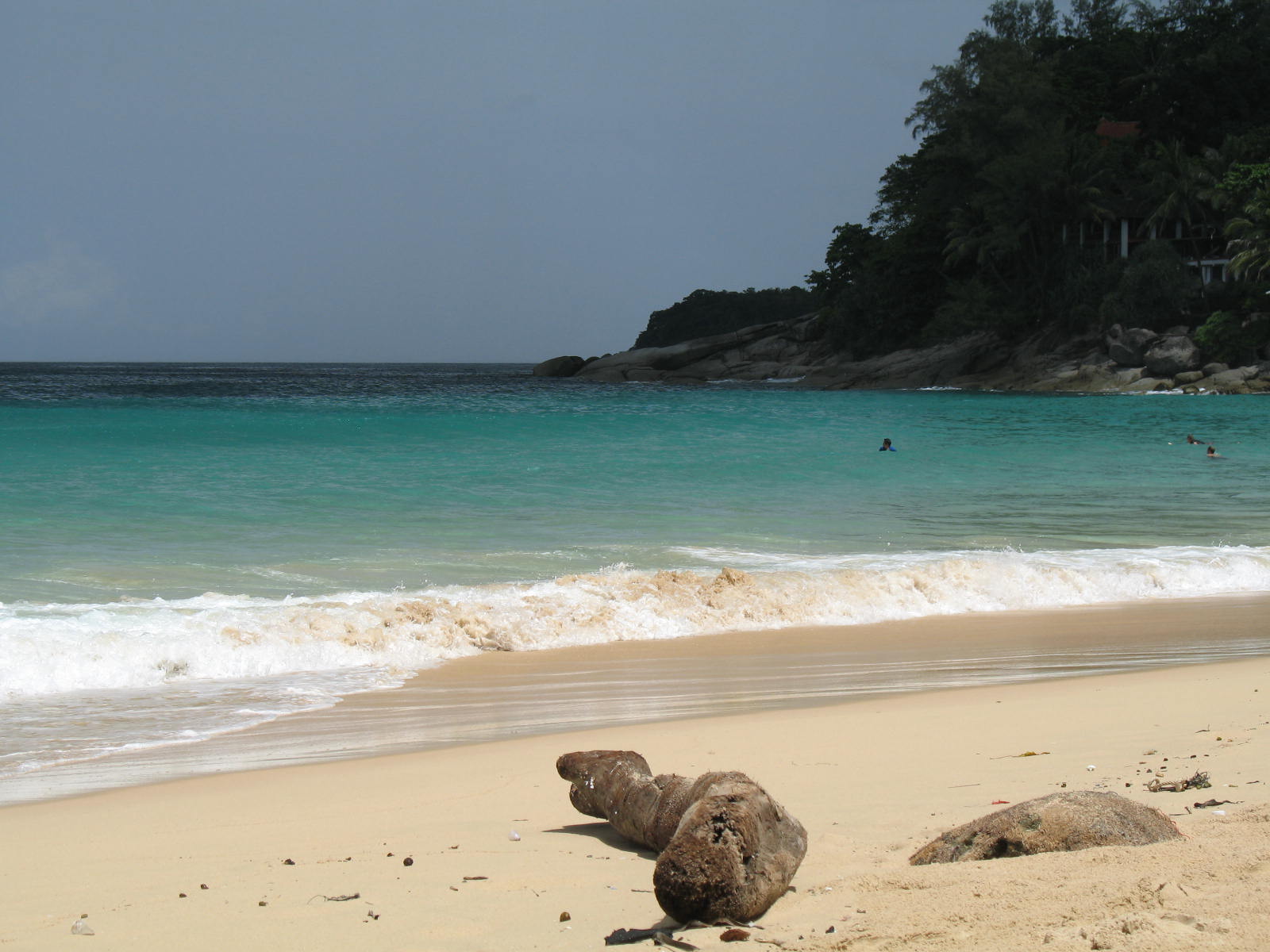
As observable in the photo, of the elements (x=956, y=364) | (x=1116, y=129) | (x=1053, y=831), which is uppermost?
(x=1116, y=129)

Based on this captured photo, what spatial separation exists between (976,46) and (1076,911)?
6499 cm

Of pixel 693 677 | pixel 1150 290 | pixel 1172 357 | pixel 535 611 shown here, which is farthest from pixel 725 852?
pixel 1150 290

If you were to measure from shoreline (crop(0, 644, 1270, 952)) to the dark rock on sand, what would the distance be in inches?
3.3

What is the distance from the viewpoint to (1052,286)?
57625mm

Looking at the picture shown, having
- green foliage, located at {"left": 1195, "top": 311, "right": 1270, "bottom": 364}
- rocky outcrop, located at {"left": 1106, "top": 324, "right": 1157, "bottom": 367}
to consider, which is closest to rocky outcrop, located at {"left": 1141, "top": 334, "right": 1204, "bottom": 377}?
rocky outcrop, located at {"left": 1106, "top": 324, "right": 1157, "bottom": 367}

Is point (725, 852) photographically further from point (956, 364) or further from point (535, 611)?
point (956, 364)

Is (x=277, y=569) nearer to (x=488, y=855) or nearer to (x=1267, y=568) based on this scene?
(x=488, y=855)

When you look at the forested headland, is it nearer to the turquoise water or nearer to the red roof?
the red roof

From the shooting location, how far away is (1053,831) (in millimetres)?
3113

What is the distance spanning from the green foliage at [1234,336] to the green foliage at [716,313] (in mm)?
73486

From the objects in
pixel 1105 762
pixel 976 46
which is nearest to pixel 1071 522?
pixel 1105 762

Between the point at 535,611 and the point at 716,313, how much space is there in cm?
11750

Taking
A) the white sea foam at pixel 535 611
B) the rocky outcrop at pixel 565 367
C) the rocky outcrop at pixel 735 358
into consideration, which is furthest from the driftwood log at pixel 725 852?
the rocky outcrop at pixel 565 367

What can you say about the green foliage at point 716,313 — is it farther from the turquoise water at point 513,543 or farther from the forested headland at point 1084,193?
the turquoise water at point 513,543
